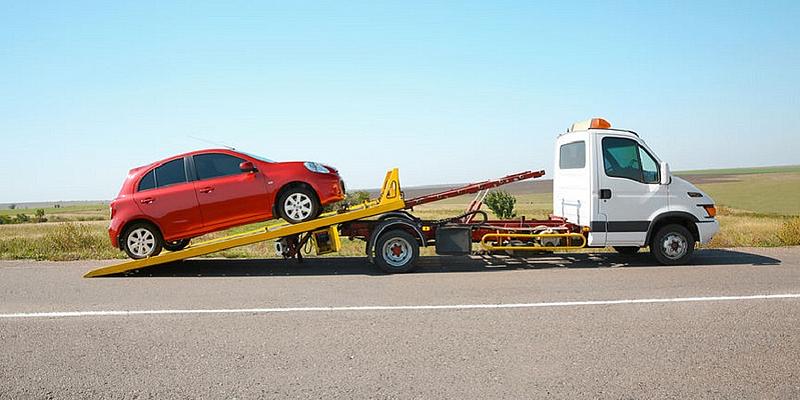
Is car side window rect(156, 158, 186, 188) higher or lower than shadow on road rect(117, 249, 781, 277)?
higher

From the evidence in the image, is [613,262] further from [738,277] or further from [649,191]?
[738,277]

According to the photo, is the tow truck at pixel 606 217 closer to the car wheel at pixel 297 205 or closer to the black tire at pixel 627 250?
the car wheel at pixel 297 205

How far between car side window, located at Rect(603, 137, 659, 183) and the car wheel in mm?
4970

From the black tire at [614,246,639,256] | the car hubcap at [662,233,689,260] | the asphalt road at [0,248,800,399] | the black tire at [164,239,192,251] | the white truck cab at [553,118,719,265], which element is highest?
the white truck cab at [553,118,719,265]

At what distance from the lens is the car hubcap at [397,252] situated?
32.3ft

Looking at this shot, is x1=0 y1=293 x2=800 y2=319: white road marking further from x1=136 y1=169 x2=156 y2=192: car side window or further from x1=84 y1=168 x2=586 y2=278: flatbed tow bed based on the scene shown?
x1=136 y1=169 x2=156 y2=192: car side window

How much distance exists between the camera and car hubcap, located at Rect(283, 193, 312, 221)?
9.79m

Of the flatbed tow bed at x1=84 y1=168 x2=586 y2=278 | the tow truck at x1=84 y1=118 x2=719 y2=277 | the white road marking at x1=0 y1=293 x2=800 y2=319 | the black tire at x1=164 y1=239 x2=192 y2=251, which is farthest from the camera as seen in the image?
the black tire at x1=164 y1=239 x2=192 y2=251

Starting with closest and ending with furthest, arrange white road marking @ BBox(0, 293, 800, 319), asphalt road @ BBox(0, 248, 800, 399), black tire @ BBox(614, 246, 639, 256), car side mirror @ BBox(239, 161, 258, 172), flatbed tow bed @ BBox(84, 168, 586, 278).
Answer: asphalt road @ BBox(0, 248, 800, 399), white road marking @ BBox(0, 293, 800, 319), car side mirror @ BBox(239, 161, 258, 172), flatbed tow bed @ BBox(84, 168, 586, 278), black tire @ BBox(614, 246, 639, 256)

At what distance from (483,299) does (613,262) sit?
4472mm

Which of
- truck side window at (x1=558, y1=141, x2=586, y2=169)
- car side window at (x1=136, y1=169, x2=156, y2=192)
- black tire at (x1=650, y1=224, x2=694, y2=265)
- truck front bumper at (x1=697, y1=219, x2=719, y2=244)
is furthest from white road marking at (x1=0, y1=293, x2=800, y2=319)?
truck side window at (x1=558, y1=141, x2=586, y2=169)

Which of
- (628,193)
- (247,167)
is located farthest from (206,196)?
(628,193)

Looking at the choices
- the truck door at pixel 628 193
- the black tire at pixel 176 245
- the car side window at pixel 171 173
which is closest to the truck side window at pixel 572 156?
the truck door at pixel 628 193

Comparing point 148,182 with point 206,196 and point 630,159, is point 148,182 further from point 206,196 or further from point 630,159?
point 630,159
